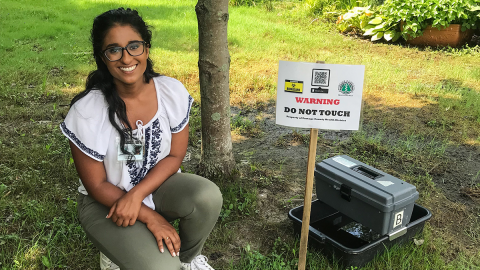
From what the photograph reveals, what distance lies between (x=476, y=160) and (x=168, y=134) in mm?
2992

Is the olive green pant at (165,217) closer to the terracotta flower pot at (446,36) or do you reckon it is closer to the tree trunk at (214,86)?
the tree trunk at (214,86)

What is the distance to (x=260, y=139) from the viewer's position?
4.20 meters

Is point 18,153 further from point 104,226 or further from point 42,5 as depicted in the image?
point 42,5

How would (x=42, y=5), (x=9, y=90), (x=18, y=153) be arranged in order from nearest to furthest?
(x=18, y=153) < (x=9, y=90) < (x=42, y=5)

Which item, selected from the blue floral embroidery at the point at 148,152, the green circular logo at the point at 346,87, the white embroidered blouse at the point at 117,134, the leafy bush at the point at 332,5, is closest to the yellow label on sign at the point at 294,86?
the green circular logo at the point at 346,87

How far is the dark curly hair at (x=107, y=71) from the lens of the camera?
1.98 meters

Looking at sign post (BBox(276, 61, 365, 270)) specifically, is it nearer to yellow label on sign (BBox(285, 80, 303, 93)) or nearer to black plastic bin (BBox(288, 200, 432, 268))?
yellow label on sign (BBox(285, 80, 303, 93))

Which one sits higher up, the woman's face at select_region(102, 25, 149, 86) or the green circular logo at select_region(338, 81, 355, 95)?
the woman's face at select_region(102, 25, 149, 86)

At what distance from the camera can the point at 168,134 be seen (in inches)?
86.4

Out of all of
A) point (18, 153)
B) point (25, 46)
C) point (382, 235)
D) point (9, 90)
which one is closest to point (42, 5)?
point (25, 46)

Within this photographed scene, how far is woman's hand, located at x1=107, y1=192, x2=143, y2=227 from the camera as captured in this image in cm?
190

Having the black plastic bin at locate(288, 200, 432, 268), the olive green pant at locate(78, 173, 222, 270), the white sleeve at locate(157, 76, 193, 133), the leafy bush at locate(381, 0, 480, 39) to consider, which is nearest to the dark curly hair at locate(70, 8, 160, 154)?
the white sleeve at locate(157, 76, 193, 133)

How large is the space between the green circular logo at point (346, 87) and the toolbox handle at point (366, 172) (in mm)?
729

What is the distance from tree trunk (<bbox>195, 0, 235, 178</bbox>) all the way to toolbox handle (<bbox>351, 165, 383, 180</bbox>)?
40.3 inches
